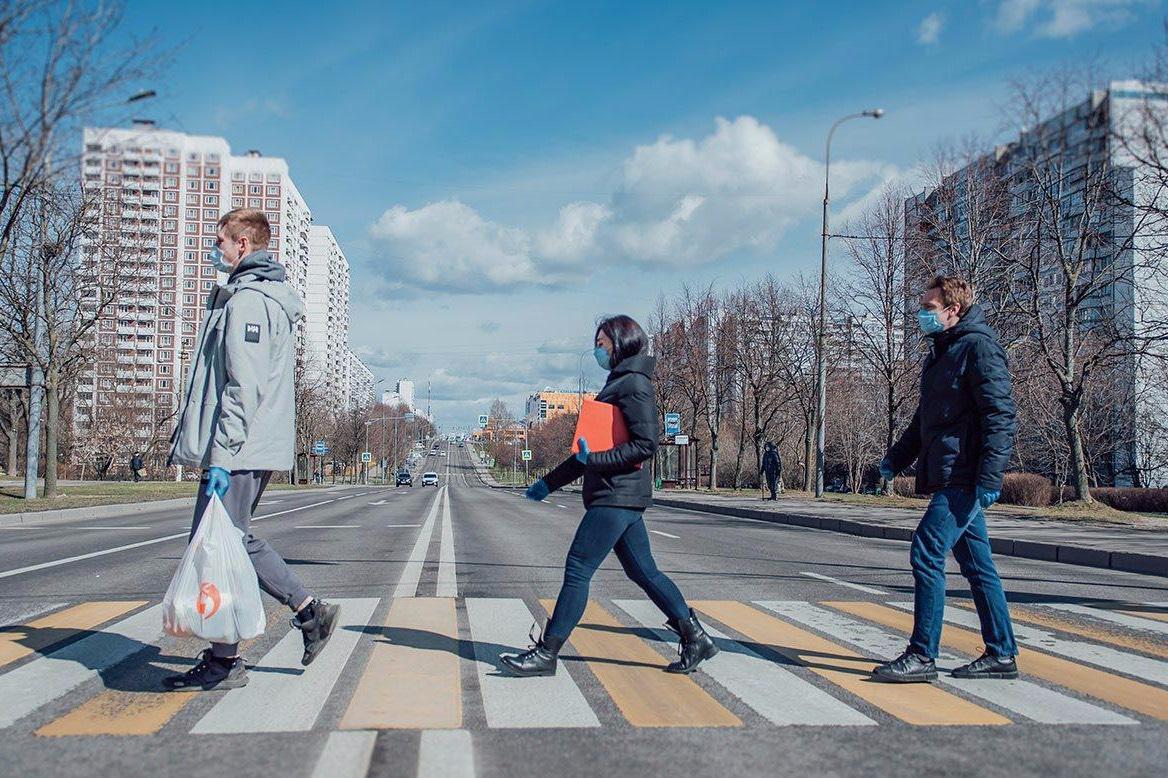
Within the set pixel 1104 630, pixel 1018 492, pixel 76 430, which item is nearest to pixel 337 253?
pixel 76 430

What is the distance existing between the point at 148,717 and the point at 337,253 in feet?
370

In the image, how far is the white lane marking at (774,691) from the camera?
392cm

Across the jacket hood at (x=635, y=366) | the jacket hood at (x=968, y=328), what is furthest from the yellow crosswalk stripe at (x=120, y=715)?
the jacket hood at (x=968, y=328)

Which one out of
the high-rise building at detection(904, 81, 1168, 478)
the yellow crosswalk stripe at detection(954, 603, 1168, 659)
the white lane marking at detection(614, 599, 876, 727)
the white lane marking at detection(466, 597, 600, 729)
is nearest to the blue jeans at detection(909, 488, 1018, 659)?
the white lane marking at detection(614, 599, 876, 727)

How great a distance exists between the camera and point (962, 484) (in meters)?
4.67

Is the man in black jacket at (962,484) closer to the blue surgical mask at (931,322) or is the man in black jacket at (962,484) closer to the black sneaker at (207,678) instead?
the blue surgical mask at (931,322)

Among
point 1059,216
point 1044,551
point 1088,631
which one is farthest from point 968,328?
point 1059,216

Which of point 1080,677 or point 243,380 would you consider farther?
point 1080,677

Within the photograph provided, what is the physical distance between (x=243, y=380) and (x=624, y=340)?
1826 millimetres

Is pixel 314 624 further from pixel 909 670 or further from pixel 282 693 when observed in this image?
pixel 909 670

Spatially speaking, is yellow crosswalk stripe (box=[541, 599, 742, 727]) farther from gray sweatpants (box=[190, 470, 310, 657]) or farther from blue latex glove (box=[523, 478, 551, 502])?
gray sweatpants (box=[190, 470, 310, 657])

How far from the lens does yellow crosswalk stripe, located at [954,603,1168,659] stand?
560 cm

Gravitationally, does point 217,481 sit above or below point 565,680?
above

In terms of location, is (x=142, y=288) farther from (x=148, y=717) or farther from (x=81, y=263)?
(x=148, y=717)
